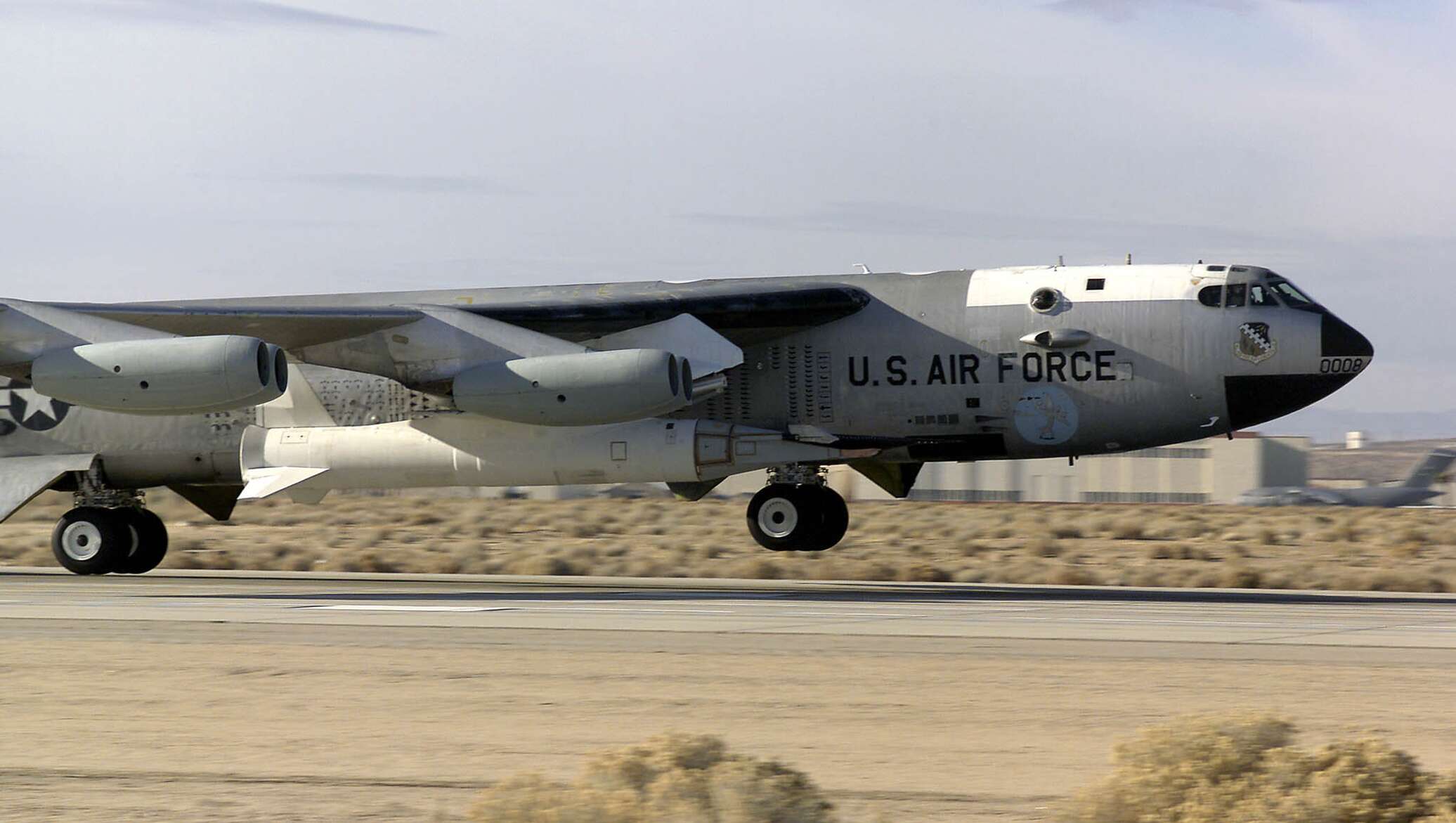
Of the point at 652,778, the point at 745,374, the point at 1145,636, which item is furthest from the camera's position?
the point at 745,374

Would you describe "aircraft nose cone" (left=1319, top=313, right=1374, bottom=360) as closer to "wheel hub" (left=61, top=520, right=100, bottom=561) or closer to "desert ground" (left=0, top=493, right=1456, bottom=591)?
"desert ground" (left=0, top=493, right=1456, bottom=591)

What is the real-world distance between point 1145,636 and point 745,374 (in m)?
8.77

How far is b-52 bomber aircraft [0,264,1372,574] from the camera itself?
68.3 feet

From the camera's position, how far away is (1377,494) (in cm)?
7200

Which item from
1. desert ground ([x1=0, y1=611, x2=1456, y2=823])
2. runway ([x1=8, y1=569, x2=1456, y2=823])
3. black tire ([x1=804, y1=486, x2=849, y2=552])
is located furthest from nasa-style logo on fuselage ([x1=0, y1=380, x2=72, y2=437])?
black tire ([x1=804, y1=486, x2=849, y2=552])

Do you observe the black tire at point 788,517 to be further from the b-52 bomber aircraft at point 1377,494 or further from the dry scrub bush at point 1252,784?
the b-52 bomber aircraft at point 1377,494

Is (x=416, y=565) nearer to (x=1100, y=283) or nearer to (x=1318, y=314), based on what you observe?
(x=1100, y=283)

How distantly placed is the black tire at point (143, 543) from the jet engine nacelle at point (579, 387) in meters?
7.09

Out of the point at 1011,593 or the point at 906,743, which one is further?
the point at 1011,593

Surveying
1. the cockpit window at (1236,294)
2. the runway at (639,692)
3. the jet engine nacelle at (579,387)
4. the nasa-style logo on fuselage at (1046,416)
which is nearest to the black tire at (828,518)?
the nasa-style logo on fuselage at (1046,416)

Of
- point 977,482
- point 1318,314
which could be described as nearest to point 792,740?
point 1318,314

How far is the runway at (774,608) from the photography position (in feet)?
50.0

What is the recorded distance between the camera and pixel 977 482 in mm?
86500

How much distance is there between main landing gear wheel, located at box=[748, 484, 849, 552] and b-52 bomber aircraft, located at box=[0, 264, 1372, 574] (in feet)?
0.10
